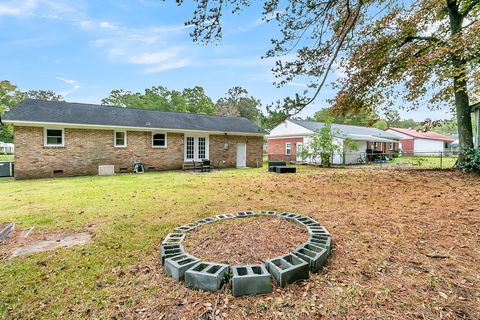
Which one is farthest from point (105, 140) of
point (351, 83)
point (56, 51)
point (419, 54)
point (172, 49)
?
point (419, 54)

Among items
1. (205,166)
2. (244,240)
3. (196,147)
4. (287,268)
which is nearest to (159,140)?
(196,147)

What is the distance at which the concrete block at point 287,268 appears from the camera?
7.79ft

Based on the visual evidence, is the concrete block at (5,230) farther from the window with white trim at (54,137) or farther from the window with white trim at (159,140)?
the window with white trim at (159,140)

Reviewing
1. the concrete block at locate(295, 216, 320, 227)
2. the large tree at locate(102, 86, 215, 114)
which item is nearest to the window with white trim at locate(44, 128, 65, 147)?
the concrete block at locate(295, 216, 320, 227)

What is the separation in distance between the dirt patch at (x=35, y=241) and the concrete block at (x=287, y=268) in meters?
3.19

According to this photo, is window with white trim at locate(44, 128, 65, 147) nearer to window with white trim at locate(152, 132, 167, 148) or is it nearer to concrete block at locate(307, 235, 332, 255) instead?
window with white trim at locate(152, 132, 167, 148)

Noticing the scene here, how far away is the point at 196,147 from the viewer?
55.8ft

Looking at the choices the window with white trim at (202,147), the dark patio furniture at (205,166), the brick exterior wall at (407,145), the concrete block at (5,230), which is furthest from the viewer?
the brick exterior wall at (407,145)

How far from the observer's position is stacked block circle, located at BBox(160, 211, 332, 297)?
229 cm

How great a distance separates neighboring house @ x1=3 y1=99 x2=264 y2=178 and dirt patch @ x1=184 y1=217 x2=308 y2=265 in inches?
415

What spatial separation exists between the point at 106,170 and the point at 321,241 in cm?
1359

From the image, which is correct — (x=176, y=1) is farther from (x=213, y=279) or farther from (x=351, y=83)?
(x=351, y=83)

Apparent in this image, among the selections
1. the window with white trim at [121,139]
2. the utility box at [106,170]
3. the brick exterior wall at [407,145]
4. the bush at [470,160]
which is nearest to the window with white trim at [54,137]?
the utility box at [106,170]

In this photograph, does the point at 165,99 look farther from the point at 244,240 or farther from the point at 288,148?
the point at 244,240
